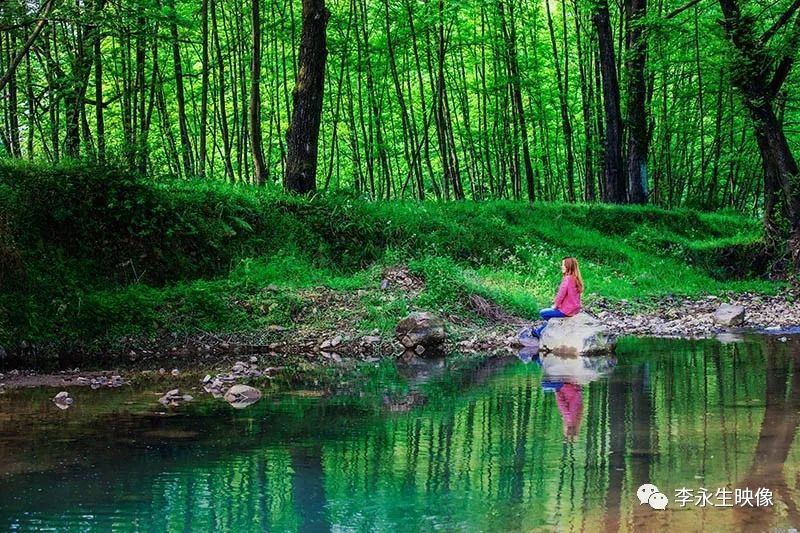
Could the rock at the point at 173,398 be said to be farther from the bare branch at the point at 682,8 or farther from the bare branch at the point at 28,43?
the bare branch at the point at 682,8

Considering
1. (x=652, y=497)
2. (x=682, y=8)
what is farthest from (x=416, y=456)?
(x=682, y=8)

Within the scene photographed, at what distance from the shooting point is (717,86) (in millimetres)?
24547

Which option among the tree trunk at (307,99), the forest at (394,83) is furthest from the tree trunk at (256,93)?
the tree trunk at (307,99)

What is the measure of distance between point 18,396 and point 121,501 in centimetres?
414

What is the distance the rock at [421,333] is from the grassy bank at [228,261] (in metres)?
0.36

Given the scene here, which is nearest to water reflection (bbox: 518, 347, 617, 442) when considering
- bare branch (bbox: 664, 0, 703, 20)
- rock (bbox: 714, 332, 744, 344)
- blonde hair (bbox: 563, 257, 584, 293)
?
blonde hair (bbox: 563, 257, 584, 293)

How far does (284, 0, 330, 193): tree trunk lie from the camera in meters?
15.2

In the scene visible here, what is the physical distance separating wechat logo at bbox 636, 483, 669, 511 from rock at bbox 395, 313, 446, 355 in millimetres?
7070

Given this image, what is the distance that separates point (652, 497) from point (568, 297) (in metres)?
7.51

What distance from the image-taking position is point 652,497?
4.62 m

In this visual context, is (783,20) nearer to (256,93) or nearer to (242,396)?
(256,93)

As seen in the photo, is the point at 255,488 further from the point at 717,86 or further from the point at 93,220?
the point at 717,86

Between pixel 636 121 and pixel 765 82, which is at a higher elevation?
pixel 765 82

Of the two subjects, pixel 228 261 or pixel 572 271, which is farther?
pixel 228 261
